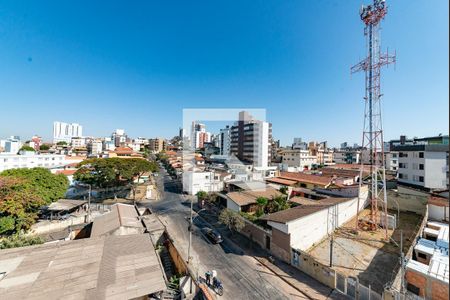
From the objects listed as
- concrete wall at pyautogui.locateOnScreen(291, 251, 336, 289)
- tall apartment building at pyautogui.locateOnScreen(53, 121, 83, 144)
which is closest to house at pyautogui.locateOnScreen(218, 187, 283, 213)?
concrete wall at pyautogui.locateOnScreen(291, 251, 336, 289)

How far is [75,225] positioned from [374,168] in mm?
28794

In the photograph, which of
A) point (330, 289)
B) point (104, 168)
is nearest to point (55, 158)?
point (104, 168)

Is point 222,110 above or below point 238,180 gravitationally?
above

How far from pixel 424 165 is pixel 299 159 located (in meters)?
32.8

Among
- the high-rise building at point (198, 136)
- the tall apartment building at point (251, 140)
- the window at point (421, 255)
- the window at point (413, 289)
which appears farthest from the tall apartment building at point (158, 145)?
the window at point (413, 289)

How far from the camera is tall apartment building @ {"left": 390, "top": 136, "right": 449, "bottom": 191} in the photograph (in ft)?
83.5

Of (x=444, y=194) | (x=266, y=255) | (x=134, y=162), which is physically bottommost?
(x=266, y=255)

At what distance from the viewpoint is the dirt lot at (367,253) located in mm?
A: 12078

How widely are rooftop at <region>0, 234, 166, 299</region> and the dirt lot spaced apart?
1134 cm

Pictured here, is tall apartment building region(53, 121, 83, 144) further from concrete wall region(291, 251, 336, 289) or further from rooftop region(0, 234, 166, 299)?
concrete wall region(291, 251, 336, 289)

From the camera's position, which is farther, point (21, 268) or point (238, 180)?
point (238, 180)

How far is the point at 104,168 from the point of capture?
1072 inches

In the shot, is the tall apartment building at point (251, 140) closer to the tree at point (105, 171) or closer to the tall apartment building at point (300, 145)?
the tall apartment building at point (300, 145)

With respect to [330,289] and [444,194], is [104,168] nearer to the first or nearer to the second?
[330,289]
